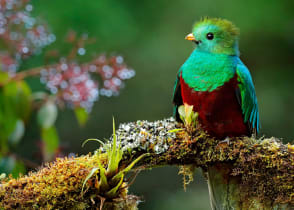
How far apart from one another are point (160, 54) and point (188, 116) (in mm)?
4117

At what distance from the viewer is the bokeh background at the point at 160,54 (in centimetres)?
590

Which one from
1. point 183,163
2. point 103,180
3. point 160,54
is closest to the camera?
point 103,180

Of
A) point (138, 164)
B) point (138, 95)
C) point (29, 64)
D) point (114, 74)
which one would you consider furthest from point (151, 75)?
point (138, 164)

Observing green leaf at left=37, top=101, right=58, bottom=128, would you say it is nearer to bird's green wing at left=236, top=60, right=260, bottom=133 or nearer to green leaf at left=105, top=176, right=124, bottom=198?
green leaf at left=105, top=176, right=124, bottom=198

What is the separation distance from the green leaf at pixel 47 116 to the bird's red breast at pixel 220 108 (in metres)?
0.81

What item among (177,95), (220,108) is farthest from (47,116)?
(220,108)

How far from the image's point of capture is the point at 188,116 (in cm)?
212

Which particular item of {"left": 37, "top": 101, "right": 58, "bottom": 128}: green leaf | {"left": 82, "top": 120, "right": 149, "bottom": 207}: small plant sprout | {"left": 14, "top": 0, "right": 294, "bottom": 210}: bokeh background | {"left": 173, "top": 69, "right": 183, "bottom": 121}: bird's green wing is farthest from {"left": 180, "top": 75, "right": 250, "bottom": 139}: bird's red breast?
{"left": 14, "top": 0, "right": 294, "bottom": 210}: bokeh background

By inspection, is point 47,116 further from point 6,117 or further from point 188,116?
point 188,116

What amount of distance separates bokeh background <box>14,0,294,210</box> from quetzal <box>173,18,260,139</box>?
3581mm

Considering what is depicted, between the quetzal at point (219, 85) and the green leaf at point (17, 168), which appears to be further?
the green leaf at point (17, 168)

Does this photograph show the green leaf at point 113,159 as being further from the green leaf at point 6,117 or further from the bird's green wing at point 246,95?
the green leaf at point 6,117

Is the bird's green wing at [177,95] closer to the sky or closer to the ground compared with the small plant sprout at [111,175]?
closer to the sky

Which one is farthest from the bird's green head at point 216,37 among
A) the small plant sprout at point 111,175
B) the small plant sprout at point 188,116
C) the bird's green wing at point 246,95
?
the small plant sprout at point 111,175
